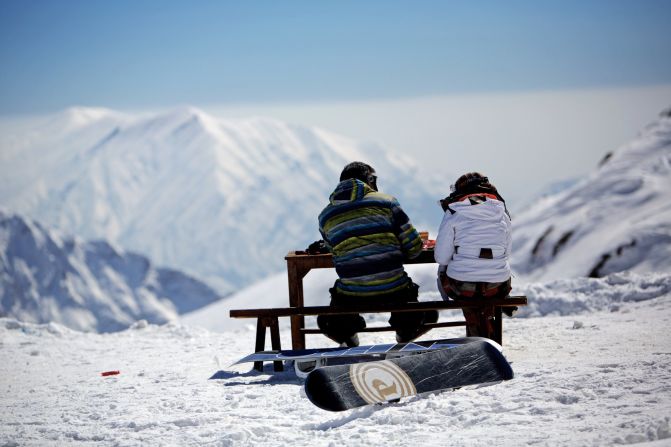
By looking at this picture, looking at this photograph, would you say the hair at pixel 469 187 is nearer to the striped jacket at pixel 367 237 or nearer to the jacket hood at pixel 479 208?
the jacket hood at pixel 479 208

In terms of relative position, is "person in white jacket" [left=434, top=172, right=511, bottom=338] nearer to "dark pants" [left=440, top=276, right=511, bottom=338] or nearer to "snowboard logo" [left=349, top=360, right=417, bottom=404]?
"dark pants" [left=440, top=276, right=511, bottom=338]

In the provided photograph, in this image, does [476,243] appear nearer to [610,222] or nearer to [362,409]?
[362,409]

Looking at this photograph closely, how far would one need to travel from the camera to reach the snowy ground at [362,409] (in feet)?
19.2

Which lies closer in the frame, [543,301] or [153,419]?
[153,419]

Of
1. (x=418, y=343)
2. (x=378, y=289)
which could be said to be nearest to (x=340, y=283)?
(x=378, y=289)

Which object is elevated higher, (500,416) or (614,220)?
(614,220)

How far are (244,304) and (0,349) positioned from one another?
22265 mm

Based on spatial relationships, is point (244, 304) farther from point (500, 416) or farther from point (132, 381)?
point (500, 416)

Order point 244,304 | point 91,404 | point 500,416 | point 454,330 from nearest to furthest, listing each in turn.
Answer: point 500,416
point 91,404
point 454,330
point 244,304

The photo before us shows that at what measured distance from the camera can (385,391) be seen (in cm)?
678

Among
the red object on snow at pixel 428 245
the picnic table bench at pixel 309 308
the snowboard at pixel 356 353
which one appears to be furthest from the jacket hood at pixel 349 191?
the snowboard at pixel 356 353

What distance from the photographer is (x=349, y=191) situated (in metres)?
7.99

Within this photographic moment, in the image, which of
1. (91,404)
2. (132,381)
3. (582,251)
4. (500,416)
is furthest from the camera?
(582,251)

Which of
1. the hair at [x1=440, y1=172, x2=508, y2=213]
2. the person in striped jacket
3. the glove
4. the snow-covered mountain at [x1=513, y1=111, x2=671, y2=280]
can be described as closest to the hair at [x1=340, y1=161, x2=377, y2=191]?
the person in striped jacket
